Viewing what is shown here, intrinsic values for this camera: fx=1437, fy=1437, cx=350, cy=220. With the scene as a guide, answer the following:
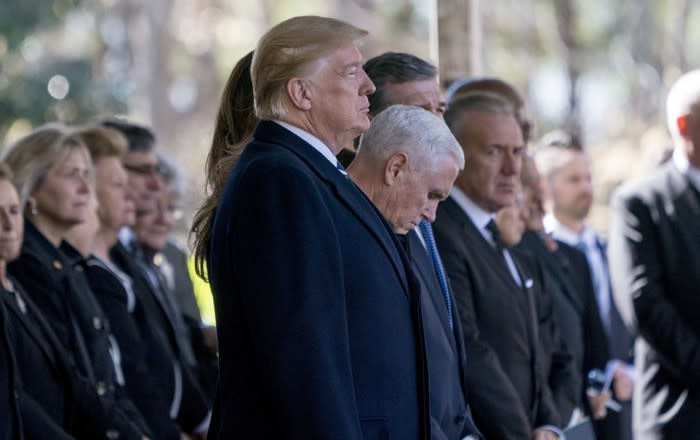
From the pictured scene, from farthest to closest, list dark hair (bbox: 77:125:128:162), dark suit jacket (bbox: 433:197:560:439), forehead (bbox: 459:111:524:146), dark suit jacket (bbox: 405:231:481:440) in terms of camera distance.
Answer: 1. dark hair (bbox: 77:125:128:162)
2. forehead (bbox: 459:111:524:146)
3. dark suit jacket (bbox: 433:197:560:439)
4. dark suit jacket (bbox: 405:231:481:440)

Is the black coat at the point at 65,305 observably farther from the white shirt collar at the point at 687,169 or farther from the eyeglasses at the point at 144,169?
the white shirt collar at the point at 687,169

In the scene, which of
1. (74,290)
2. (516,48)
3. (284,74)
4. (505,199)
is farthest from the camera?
(516,48)

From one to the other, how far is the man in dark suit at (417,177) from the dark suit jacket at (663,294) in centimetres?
209

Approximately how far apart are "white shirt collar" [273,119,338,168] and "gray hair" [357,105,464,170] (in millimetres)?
375

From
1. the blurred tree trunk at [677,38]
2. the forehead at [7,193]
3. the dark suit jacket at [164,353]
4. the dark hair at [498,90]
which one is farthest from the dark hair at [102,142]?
the blurred tree trunk at [677,38]

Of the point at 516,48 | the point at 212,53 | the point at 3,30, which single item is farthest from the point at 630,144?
the point at 3,30

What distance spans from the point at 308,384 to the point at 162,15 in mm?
22452

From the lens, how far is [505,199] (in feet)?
16.9

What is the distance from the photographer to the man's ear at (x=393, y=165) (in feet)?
12.8

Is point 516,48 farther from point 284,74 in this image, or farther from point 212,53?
point 284,74

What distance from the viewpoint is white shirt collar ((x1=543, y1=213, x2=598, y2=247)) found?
25.8 ft

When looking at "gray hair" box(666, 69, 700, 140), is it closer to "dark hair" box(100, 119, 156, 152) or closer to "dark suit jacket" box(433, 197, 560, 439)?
"dark suit jacket" box(433, 197, 560, 439)

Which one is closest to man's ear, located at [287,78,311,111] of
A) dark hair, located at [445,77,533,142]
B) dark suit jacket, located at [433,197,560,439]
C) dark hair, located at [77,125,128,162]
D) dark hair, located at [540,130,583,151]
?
dark suit jacket, located at [433,197,560,439]

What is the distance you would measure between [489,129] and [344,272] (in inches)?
75.1
